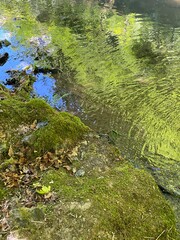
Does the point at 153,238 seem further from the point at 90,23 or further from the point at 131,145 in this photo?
the point at 90,23

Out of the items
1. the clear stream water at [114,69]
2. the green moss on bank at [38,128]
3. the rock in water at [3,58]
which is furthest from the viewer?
the rock in water at [3,58]

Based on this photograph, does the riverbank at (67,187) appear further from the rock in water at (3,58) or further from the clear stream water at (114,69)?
the rock in water at (3,58)

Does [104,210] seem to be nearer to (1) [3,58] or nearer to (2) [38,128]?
(2) [38,128]

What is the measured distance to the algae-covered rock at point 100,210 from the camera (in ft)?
13.4

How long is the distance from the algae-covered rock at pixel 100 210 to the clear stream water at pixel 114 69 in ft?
7.40

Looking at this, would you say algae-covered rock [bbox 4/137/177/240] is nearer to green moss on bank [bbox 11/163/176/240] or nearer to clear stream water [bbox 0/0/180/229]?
green moss on bank [bbox 11/163/176/240]

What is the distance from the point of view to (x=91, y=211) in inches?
170

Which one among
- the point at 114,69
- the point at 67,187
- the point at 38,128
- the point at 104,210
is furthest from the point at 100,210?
the point at 114,69

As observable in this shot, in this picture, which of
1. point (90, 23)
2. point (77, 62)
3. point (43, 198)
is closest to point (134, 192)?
point (43, 198)

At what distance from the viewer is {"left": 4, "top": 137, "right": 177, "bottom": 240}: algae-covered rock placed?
4.09 m

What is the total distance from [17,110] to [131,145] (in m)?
4.18

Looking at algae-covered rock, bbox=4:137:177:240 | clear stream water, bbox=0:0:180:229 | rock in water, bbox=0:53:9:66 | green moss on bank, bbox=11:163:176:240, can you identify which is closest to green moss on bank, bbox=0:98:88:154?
algae-covered rock, bbox=4:137:177:240

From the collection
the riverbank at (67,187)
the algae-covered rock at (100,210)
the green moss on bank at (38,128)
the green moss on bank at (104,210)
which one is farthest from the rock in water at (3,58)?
the green moss on bank at (104,210)

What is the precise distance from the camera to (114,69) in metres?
15.3
